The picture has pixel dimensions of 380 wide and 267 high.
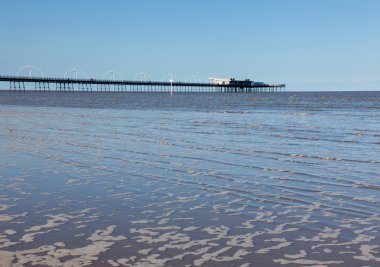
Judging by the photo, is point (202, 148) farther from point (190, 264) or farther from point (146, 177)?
point (190, 264)

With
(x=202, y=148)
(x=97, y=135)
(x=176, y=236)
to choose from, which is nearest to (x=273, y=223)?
(x=176, y=236)

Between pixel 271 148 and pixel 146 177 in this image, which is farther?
pixel 271 148

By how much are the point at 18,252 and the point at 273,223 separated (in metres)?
3.25

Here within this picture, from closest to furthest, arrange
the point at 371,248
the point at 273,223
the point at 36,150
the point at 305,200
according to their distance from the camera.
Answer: the point at 371,248 → the point at 273,223 → the point at 305,200 → the point at 36,150

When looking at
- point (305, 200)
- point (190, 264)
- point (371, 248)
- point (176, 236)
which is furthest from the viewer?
point (305, 200)

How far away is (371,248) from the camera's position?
5559 mm

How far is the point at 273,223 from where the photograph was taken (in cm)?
663

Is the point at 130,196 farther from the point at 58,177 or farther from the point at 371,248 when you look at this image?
the point at 371,248

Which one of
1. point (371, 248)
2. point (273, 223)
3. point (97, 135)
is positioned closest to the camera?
point (371, 248)

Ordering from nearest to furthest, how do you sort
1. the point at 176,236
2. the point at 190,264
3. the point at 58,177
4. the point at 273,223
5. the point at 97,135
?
the point at 190,264
the point at 176,236
the point at 273,223
the point at 58,177
the point at 97,135

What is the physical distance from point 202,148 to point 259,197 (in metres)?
7.08

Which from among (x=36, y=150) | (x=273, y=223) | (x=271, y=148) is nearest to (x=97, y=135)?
(x=36, y=150)

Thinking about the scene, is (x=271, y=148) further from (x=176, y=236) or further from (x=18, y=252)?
(x=18, y=252)

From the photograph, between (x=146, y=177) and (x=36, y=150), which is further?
(x=36, y=150)
